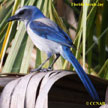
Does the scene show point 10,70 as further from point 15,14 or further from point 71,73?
point 71,73

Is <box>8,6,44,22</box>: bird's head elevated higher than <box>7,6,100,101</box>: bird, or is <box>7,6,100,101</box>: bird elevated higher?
<box>8,6,44,22</box>: bird's head

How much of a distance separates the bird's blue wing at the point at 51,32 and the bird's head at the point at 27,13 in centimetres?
Result: 4

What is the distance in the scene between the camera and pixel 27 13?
4.87ft

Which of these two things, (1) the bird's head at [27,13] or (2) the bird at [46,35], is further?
(1) the bird's head at [27,13]

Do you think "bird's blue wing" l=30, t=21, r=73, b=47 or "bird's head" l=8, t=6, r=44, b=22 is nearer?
"bird's blue wing" l=30, t=21, r=73, b=47

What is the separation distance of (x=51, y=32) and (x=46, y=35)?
0.08 ft

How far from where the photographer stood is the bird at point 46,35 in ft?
4.28

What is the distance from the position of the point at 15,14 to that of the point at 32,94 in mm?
554

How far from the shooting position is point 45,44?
53.6 inches

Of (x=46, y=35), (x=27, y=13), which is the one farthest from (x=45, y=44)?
(x=27, y=13)

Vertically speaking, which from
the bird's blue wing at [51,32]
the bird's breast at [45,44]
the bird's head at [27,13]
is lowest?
the bird's breast at [45,44]

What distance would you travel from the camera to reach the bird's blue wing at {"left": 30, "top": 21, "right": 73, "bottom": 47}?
1.33 meters

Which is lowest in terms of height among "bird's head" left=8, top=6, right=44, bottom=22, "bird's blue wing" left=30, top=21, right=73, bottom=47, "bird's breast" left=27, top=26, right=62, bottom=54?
"bird's breast" left=27, top=26, right=62, bottom=54

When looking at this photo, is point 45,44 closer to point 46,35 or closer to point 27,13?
point 46,35
